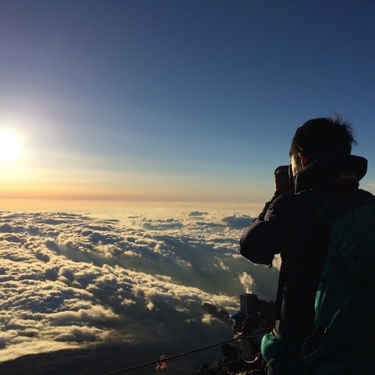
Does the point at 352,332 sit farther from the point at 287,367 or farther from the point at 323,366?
the point at 287,367

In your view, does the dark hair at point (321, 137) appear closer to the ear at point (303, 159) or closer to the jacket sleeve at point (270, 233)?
the ear at point (303, 159)

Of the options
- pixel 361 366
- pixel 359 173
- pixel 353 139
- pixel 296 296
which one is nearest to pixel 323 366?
pixel 361 366

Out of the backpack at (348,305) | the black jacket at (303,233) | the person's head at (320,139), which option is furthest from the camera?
the person's head at (320,139)

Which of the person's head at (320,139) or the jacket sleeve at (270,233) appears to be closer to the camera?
the jacket sleeve at (270,233)

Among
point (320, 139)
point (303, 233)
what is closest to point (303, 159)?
point (320, 139)

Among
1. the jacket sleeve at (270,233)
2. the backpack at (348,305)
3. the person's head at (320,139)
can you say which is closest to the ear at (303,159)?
the person's head at (320,139)

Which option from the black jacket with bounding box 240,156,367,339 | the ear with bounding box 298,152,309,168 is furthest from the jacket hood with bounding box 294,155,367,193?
the ear with bounding box 298,152,309,168

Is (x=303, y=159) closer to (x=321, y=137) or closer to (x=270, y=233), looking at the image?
(x=321, y=137)
